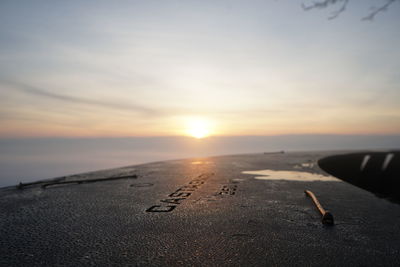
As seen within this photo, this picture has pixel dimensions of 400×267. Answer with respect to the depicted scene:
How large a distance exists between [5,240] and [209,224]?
9.69 ft

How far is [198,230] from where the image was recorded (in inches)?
148

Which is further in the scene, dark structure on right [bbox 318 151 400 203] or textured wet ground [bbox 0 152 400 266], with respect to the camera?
dark structure on right [bbox 318 151 400 203]

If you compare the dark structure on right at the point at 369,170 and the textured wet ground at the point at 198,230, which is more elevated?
the textured wet ground at the point at 198,230

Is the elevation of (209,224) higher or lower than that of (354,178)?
higher

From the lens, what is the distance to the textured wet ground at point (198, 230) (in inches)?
114

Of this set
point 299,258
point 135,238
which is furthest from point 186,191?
point 299,258

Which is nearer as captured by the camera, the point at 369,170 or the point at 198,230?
the point at 198,230

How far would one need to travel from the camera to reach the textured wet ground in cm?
291

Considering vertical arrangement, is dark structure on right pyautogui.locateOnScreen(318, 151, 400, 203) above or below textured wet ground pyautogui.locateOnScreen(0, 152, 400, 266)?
below

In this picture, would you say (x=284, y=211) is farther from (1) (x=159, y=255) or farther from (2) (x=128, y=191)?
(2) (x=128, y=191)

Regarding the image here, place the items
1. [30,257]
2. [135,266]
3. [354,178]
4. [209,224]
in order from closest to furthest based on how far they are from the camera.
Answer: [135,266]
[30,257]
[209,224]
[354,178]

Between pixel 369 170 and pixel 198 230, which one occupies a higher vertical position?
pixel 198 230

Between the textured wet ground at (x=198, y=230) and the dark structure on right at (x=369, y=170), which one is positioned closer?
the textured wet ground at (x=198, y=230)

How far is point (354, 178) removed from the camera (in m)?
18.8
